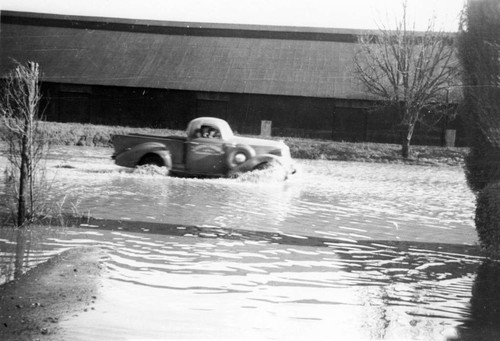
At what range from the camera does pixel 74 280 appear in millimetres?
5324

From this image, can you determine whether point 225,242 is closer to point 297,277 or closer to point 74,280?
point 297,277

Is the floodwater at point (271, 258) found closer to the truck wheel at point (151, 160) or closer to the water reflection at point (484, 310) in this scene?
the water reflection at point (484, 310)

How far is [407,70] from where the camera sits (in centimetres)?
1202

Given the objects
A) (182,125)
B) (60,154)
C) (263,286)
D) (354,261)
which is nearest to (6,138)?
(263,286)

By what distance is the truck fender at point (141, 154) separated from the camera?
502 inches

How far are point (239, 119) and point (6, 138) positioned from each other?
25.3 ft

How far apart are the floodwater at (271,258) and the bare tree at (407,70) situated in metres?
1.51

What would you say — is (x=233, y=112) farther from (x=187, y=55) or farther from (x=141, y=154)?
(x=141, y=154)

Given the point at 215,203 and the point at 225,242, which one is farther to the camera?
the point at 215,203

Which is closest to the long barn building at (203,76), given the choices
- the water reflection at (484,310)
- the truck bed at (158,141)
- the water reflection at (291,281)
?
the truck bed at (158,141)

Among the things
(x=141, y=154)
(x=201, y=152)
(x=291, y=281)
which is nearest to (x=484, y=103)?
(x=291, y=281)

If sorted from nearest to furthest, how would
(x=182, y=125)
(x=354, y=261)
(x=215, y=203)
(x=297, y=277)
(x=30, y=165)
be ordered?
(x=297, y=277)
(x=354, y=261)
(x=30, y=165)
(x=215, y=203)
(x=182, y=125)

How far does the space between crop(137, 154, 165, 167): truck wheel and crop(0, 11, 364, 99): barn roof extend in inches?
60.9

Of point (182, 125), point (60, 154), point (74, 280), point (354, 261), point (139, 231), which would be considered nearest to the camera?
point (74, 280)
